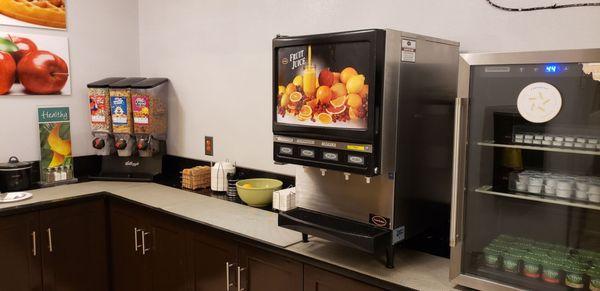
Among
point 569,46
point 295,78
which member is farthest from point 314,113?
point 569,46

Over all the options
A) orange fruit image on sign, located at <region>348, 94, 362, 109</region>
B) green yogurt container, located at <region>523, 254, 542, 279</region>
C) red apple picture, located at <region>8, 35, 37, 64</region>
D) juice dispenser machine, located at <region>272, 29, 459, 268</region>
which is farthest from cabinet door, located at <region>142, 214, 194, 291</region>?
green yogurt container, located at <region>523, 254, 542, 279</region>

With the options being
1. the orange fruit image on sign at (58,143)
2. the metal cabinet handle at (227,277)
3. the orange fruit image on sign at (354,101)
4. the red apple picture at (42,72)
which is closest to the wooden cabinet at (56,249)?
the orange fruit image on sign at (58,143)

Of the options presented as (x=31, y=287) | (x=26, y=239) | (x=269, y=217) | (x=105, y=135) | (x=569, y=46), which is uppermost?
(x=569, y=46)

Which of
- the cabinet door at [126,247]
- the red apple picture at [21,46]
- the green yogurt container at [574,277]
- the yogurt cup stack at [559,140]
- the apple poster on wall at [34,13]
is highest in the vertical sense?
the apple poster on wall at [34,13]

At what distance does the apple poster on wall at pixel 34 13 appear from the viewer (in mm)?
3066

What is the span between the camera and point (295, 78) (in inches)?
72.2

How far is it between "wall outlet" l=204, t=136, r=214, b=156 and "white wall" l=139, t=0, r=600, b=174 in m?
0.04

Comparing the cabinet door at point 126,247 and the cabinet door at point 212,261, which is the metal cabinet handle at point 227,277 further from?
the cabinet door at point 126,247

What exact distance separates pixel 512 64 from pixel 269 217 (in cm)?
142

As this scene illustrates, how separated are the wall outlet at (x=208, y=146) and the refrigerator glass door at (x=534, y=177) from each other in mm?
2044

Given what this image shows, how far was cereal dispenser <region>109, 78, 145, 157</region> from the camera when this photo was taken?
3.27 metres

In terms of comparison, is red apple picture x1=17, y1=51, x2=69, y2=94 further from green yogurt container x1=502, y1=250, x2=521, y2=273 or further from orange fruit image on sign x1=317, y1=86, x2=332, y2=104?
green yogurt container x1=502, y1=250, x2=521, y2=273

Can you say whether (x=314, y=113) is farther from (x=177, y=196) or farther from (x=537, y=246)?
(x=177, y=196)

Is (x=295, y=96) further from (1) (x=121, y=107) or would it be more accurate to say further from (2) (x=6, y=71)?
(2) (x=6, y=71)
